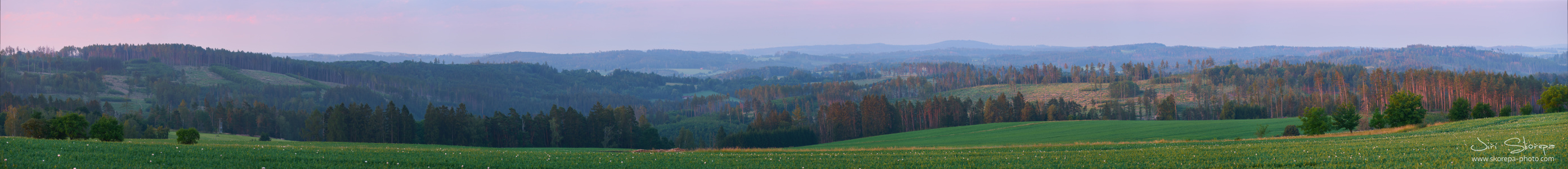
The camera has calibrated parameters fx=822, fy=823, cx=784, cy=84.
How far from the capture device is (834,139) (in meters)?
118

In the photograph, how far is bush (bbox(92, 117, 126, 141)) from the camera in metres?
37.7

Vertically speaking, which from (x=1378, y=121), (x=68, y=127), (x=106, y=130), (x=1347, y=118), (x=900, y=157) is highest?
(x=68, y=127)

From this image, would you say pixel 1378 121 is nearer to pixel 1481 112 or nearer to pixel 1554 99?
pixel 1481 112

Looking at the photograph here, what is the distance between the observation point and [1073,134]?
8212 centimetres

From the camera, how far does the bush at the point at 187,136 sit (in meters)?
34.2

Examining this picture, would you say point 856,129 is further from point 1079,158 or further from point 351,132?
point 1079,158

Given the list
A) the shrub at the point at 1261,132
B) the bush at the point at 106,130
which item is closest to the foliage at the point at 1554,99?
the shrub at the point at 1261,132

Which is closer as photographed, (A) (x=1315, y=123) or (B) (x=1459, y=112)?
(A) (x=1315, y=123)

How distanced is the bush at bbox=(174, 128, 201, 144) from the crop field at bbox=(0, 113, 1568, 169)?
4686 millimetres

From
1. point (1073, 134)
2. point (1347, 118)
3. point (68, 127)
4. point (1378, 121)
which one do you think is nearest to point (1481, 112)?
point (1378, 121)

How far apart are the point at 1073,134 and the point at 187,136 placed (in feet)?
236

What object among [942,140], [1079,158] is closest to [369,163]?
[1079,158]

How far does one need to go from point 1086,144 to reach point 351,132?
263ft

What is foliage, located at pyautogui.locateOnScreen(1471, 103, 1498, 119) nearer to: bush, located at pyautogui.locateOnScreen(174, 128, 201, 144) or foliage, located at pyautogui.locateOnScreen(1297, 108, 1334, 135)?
foliage, located at pyautogui.locateOnScreen(1297, 108, 1334, 135)
